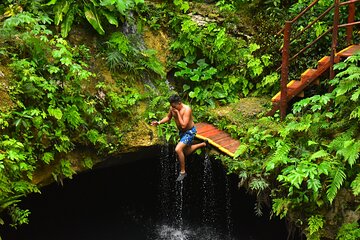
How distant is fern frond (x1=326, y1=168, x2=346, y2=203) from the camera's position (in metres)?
5.81

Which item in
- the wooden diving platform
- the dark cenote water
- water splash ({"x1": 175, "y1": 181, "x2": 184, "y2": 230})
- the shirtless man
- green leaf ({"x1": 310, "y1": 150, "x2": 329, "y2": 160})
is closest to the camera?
green leaf ({"x1": 310, "y1": 150, "x2": 329, "y2": 160})

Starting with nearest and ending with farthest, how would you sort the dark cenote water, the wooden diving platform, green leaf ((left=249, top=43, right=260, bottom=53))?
1. the wooden diving platform
2. the dark cenote water
3. green leaf ((left=249, top=43, right=260, bottom=53))

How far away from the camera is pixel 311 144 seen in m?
6.64

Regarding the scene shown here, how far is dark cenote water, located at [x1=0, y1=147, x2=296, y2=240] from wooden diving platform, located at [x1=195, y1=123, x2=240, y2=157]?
0.42 m

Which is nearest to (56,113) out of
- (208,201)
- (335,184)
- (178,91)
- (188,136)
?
(188,136)

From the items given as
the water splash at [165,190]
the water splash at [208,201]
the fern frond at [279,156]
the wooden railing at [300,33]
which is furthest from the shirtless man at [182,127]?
the wooden railing at [300,33]

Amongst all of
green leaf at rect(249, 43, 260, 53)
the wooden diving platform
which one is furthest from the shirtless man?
green leaf at rect(249, 43, 260, 53)

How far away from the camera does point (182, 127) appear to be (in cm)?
748

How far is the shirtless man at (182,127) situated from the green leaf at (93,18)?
2643 millimetres

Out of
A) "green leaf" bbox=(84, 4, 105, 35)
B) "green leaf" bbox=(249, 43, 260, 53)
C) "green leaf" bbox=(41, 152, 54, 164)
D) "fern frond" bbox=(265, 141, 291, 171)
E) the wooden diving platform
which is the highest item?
"green leaf" bbox=(84, 4, 105, 35)

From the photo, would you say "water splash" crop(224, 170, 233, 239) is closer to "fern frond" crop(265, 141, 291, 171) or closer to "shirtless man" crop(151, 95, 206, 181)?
"shirtless man" crop(151, 95, 206, 181)

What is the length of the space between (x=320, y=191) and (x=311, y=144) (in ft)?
2.87

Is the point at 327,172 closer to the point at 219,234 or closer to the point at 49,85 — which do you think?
the point at 219,234

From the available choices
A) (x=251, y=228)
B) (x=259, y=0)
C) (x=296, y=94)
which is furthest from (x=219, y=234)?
(x=259, y=0)
